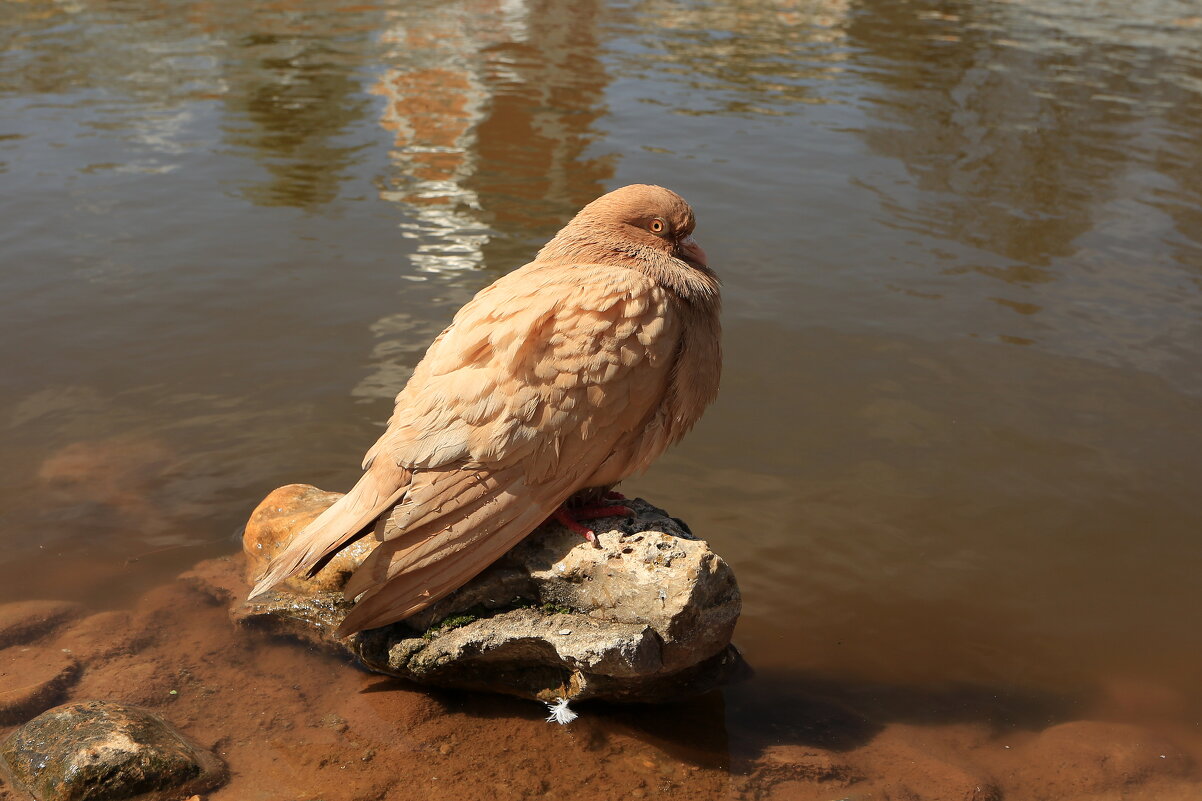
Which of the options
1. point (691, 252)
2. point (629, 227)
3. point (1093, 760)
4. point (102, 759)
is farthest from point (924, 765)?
point (102, 759)

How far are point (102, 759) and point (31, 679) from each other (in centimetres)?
114

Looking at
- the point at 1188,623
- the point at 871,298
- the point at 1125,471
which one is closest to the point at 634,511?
the point at 1188,623

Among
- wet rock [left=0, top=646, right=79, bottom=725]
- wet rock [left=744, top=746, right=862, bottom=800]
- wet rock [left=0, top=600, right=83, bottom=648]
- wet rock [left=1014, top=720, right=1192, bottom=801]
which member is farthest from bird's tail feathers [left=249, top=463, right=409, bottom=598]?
wet rock [left=1014, top=720, right=1192, bottom=801]

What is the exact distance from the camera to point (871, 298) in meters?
9.41

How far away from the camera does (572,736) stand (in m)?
4.74

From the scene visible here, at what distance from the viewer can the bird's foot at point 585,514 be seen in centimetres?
467

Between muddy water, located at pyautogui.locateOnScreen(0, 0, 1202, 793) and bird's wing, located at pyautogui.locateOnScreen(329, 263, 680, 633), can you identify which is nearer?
bird's wing, located at pyautogui.locateOnScreen(329, 263, 680, 633)

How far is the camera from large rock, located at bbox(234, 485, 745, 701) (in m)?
4.44

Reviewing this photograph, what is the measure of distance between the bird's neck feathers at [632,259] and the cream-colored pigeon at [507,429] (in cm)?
9

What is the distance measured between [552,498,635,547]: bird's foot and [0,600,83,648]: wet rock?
2.74 m

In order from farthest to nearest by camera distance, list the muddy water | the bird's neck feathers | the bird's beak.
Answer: the muddy water < the bird's beak < the bird's neck feathers

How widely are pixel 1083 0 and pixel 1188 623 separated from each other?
21.2 metres

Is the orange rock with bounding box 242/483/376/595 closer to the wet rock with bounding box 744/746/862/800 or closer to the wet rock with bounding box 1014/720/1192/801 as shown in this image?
the wet rock with bounding box 744/746/862/800

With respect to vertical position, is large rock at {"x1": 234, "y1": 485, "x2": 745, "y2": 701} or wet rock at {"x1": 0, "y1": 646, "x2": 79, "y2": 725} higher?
large rock at {"x1": 234, "y1": 485, "x2": 745, "y2": 701}
